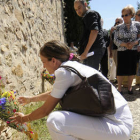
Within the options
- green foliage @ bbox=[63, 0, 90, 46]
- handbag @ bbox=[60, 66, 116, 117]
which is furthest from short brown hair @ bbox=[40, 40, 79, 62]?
green foliage @ bbox=[63, 0, 90, 46]

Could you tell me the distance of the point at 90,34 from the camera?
2881mm

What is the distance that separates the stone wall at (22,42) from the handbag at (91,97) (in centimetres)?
122

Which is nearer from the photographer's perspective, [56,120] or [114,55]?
[56,120]

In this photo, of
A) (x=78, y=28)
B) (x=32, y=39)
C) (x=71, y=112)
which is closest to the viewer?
(x=71, y=112)

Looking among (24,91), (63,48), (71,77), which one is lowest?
(24,91)

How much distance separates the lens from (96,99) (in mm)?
1417

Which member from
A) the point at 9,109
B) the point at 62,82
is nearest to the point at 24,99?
the point at 9,109

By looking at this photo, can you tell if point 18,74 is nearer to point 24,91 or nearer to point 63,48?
point 24,91

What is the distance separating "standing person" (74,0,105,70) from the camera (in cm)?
286

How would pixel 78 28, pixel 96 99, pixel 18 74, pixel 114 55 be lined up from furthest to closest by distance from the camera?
pixel 78 28 < pixel 114 55 < pixel 18 74 < pixel 96 99

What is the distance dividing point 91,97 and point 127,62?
2713 millimetres

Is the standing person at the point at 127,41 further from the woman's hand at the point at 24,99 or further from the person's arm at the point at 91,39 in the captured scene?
the woman's hand at the point at 24,99

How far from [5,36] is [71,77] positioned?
1.47 meters

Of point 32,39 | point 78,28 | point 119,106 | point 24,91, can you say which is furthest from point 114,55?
point 78,28
